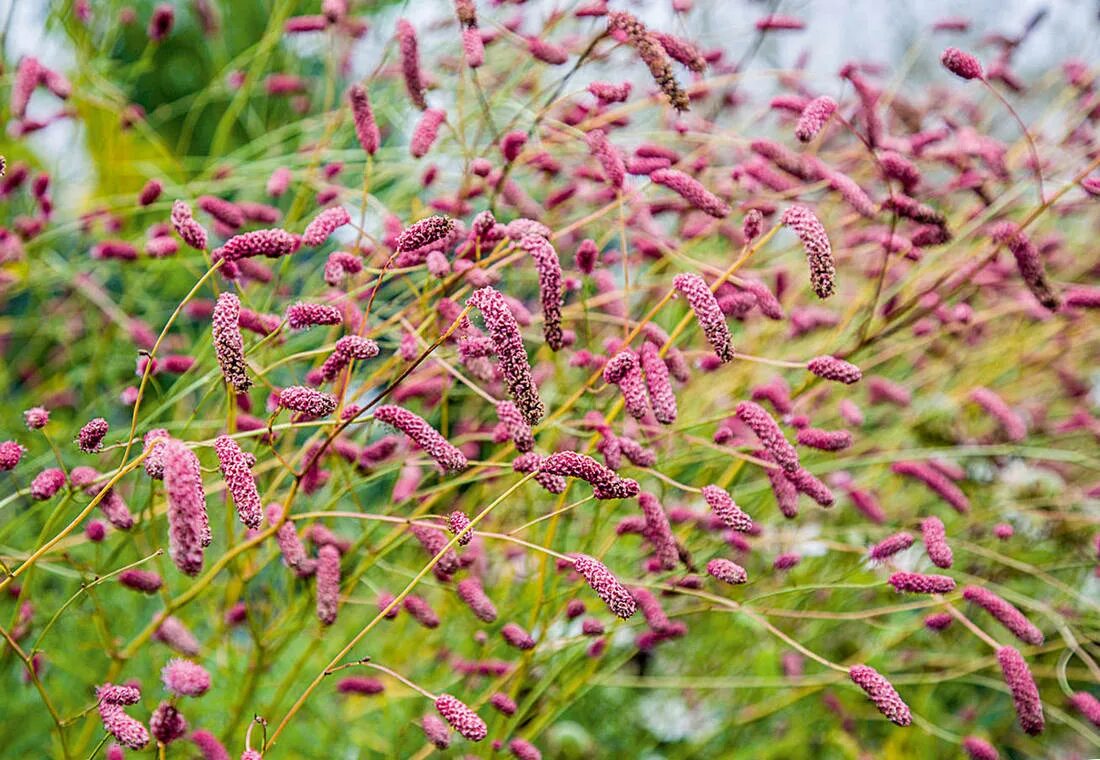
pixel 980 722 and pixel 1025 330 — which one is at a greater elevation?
pixel 1025 330

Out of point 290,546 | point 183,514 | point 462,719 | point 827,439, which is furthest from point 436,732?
point 827,439

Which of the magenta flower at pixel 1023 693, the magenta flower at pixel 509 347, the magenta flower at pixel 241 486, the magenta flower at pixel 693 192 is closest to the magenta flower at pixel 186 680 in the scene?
the magenta flower at pixel 241 486

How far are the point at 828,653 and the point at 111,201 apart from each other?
168 centimetres

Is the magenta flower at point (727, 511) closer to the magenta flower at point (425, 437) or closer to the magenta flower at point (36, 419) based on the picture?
the magenta flower at point (425, 437)

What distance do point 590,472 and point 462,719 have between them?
25 cm

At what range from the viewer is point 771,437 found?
3.50 feet

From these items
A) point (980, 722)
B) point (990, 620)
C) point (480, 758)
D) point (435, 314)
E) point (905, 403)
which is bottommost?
point (980, 722)

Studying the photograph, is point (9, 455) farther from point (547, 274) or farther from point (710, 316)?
point (710, 316)

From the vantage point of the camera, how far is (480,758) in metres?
1.30

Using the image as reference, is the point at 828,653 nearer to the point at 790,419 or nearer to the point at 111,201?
the point at 790,419

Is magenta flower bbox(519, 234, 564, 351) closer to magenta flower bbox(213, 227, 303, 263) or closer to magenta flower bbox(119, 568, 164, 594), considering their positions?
magenta flower bbox(213, 227, 303, 263)

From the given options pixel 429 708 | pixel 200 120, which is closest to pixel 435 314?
pixel 429 708

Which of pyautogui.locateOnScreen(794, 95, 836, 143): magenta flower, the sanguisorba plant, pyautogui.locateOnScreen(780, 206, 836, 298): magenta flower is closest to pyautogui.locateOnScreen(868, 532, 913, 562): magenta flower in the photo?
the sanguisorba plant

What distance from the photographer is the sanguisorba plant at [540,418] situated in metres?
1.03
